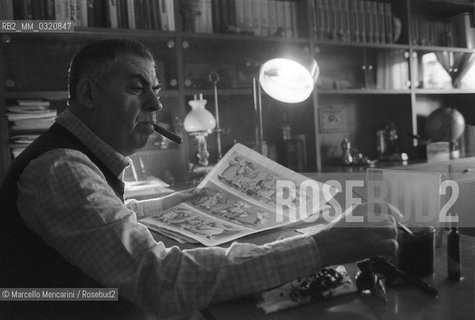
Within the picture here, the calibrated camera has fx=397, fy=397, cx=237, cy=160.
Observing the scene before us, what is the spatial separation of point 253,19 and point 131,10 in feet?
2.20

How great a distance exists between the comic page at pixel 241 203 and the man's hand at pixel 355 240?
0.78 feet

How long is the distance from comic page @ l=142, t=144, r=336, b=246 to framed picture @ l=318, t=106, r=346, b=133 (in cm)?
176

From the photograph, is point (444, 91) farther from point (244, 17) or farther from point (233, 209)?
point (233, 209)

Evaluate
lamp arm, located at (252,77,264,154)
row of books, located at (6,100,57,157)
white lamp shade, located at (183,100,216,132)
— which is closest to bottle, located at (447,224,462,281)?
lamp arm, located at (252,77,264,154)

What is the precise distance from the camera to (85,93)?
0.80 metres

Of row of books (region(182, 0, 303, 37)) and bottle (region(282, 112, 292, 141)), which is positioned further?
bottle (region(282, 112, 292, 141))

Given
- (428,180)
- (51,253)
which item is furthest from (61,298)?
(428,180)

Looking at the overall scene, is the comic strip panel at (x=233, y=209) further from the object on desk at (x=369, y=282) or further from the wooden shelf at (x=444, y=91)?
the wooden shelf at (x=444, y=91)

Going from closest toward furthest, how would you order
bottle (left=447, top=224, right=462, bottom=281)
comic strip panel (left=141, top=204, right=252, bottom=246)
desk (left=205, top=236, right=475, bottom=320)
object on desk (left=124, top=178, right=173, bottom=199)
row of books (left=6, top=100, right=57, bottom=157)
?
desk (left=205, top=236, right=475, bottom=320)
bottle (left=447, top=224, right=462, bottom=281)
comic strip panel (left=141, top=204, right=252, bottom=246)
object on desk (left=124, top=178, right=173, bottom=199)
row of books (left=6, top=100, right=57, bottom=157)

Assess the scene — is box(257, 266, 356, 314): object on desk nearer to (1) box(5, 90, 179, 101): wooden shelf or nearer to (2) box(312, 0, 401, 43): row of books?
(1) box(5, 90, 179, 101): wooden shelf

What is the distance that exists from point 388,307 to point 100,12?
188 centimetres

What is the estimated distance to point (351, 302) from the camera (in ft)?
1.75

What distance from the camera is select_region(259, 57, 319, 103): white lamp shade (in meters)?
1.38

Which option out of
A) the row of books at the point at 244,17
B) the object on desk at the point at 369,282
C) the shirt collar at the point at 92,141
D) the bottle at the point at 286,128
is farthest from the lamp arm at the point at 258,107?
the object on desk at the point at 369,282
